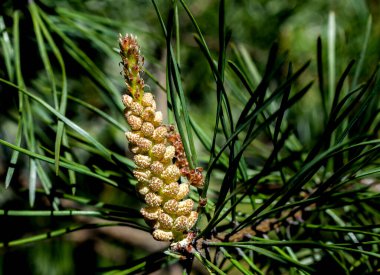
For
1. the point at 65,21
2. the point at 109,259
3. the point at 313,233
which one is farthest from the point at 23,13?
the point at 109,259

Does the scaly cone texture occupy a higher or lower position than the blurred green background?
lower

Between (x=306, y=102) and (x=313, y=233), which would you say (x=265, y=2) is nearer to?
(x=306, y=102)

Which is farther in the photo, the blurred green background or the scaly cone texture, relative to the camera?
the blurred green background

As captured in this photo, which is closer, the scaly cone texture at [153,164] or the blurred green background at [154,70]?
the scaly cone texture at [153,164]

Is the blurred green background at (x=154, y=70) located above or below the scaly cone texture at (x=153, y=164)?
above

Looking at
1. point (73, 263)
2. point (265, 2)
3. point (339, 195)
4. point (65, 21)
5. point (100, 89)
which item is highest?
point (265, 2)

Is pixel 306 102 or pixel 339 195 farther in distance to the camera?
pixel 306 102

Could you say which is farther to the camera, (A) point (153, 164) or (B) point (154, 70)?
(B) point (154, 70)

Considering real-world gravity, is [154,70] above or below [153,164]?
above
